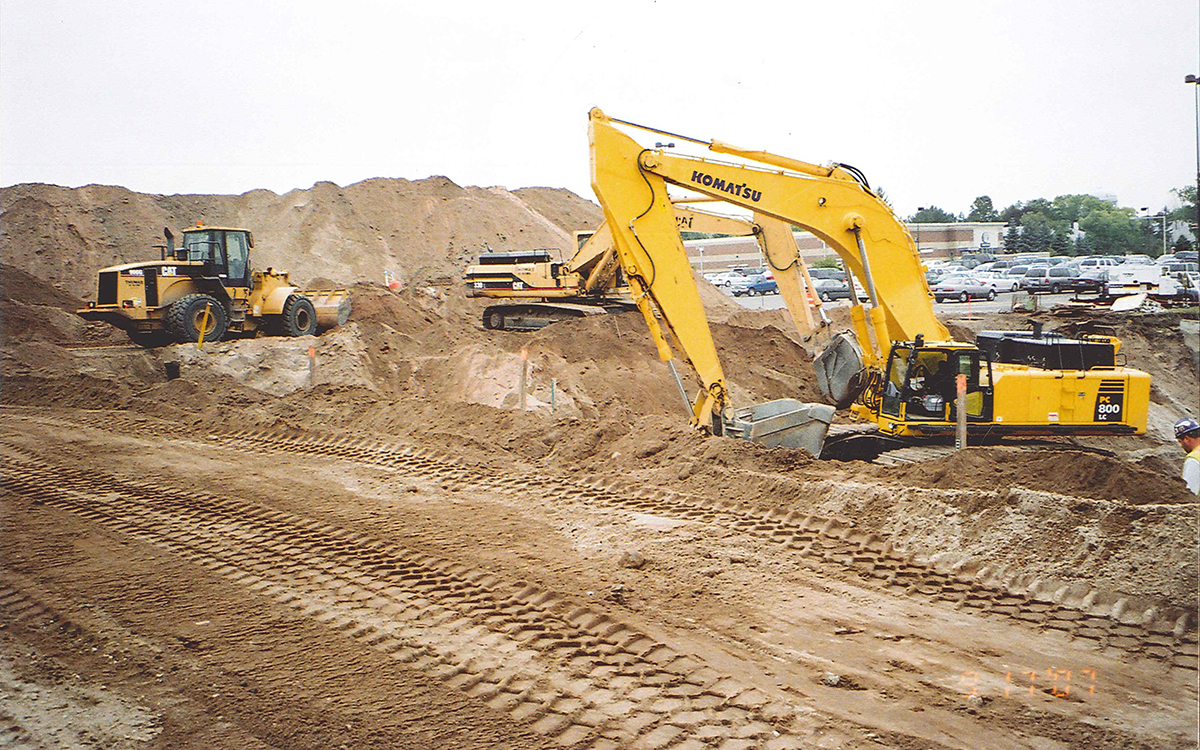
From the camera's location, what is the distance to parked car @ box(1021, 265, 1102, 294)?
32031 millimetres

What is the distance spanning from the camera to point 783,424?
1087 cm

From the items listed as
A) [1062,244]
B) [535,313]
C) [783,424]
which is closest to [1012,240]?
[1062,244]

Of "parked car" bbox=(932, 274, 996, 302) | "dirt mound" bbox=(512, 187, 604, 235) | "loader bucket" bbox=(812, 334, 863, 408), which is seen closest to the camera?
"loader bucket" bbox=(812, 334, 863, 408)

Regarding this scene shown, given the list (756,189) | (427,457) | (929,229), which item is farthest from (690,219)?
(929,229)

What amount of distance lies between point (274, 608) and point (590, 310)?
54.3 feet

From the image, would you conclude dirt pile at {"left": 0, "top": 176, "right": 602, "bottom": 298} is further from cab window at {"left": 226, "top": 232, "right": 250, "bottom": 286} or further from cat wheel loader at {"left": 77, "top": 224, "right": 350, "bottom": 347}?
cab window at {"left": 226, "top": 232, "right": 250, "bottom": 286}

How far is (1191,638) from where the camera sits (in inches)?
222

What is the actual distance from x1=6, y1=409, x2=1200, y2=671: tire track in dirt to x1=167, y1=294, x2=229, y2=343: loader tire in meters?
4.82

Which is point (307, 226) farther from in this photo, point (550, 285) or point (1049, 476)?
point (1049, 476)

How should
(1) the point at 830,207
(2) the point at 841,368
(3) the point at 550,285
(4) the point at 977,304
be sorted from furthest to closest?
1. (4) the point at 977,304
2. (3) the point at 550,285
3. (2) the point at 841,368
4. (1) the point at 830,207

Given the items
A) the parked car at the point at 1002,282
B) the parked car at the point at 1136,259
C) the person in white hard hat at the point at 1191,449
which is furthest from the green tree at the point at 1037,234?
the person in white hard hat at the point at 1191,449

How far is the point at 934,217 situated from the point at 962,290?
44.6 m

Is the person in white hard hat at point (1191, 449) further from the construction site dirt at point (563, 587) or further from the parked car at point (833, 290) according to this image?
the parked car at point (833, 290)

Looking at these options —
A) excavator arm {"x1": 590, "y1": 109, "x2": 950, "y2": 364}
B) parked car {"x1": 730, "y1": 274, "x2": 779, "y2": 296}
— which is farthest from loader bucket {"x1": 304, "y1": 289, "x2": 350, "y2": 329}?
parked car {"x1": 730, "y1": 274, "x2": 779, "y2": 296}
